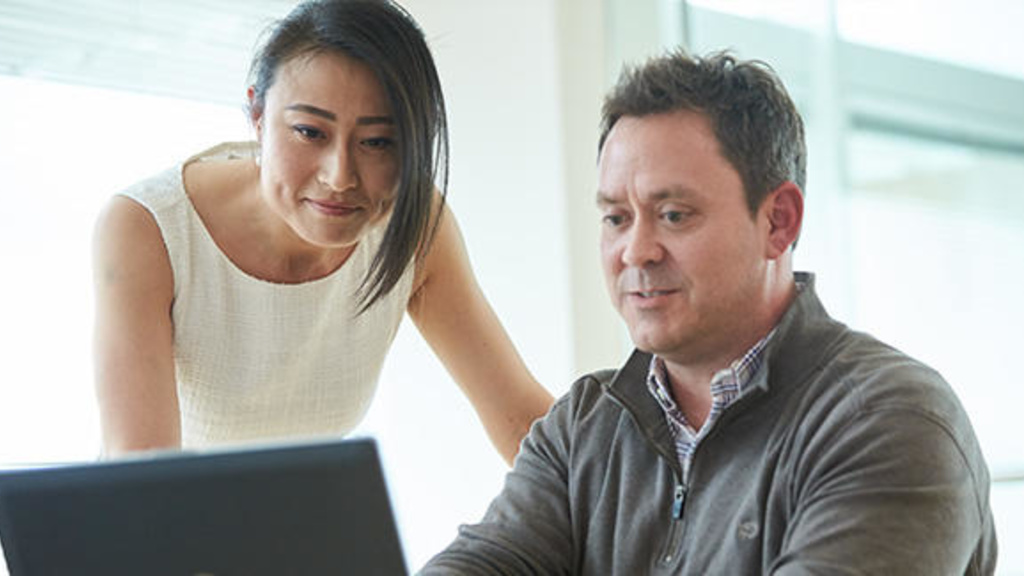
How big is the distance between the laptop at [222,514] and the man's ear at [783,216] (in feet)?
2.57

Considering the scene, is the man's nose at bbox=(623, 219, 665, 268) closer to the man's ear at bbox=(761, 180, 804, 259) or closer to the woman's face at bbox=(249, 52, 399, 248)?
the man's ear at bbox=(761, 180, 804, 259)

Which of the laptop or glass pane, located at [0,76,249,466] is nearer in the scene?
the laptop

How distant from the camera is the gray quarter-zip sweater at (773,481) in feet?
3.70

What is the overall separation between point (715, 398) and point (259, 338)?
791 millimetres

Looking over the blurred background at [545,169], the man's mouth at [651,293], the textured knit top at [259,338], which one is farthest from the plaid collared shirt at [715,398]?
the blurred background at [545,169]

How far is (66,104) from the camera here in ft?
9.53

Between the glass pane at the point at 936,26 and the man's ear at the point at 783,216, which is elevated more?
the glass pane at the point at 936,26

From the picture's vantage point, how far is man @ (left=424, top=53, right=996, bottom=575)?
1.24 metres

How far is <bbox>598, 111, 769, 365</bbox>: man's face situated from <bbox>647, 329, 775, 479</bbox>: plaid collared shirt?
0.05 metres

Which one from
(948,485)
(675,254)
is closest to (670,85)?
(675,254)

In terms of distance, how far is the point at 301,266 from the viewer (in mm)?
1902

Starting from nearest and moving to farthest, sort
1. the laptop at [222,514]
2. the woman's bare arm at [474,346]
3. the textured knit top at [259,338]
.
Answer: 1. the laptop at [222,514]
2. the textured knit top at [259,338]
3. the woman's bare arm at [474,346]

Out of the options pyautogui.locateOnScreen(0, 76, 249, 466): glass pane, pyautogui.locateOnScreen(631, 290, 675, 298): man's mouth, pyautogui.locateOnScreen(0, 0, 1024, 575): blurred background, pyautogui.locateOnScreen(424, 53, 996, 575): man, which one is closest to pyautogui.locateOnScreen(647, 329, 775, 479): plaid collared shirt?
pyautogui.locateOnScreen(424, 53, 996, 575): man

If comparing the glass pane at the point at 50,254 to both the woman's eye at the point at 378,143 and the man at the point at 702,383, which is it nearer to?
the woman's eye at the point at 378,143
